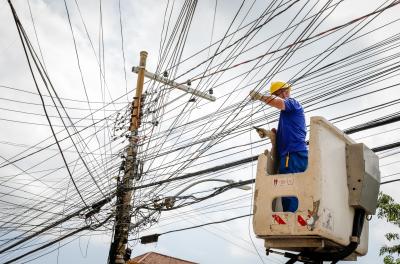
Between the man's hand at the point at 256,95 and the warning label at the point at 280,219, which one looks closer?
the warning label at the point at 280,219

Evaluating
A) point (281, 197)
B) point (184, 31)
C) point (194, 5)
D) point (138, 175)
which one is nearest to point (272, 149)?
point (281, 197)

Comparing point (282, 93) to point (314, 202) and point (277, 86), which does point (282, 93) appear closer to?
point (277, 86)

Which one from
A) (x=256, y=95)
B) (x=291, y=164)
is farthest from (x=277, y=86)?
(x=291, y=164)

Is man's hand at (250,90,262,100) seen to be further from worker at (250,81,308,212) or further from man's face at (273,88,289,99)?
man's face at (273,88,289,99)

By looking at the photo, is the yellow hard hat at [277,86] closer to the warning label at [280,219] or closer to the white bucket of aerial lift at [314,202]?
the white bucket of aerial lift at [314,202]

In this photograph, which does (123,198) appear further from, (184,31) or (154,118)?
(184,31)

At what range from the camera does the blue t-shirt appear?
329 centimetres

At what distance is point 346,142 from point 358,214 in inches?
20.8

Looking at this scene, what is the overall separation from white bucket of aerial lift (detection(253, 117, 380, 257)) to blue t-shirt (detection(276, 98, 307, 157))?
0.35 meters

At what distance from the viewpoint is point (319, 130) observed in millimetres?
2811

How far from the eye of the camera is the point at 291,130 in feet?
11.0

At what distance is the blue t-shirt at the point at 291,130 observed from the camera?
3.29 meters

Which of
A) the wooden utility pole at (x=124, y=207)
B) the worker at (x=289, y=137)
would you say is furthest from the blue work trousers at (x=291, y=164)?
the wooden utility pole at (x=124, y=207)

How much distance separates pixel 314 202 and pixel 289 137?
2.74ft
